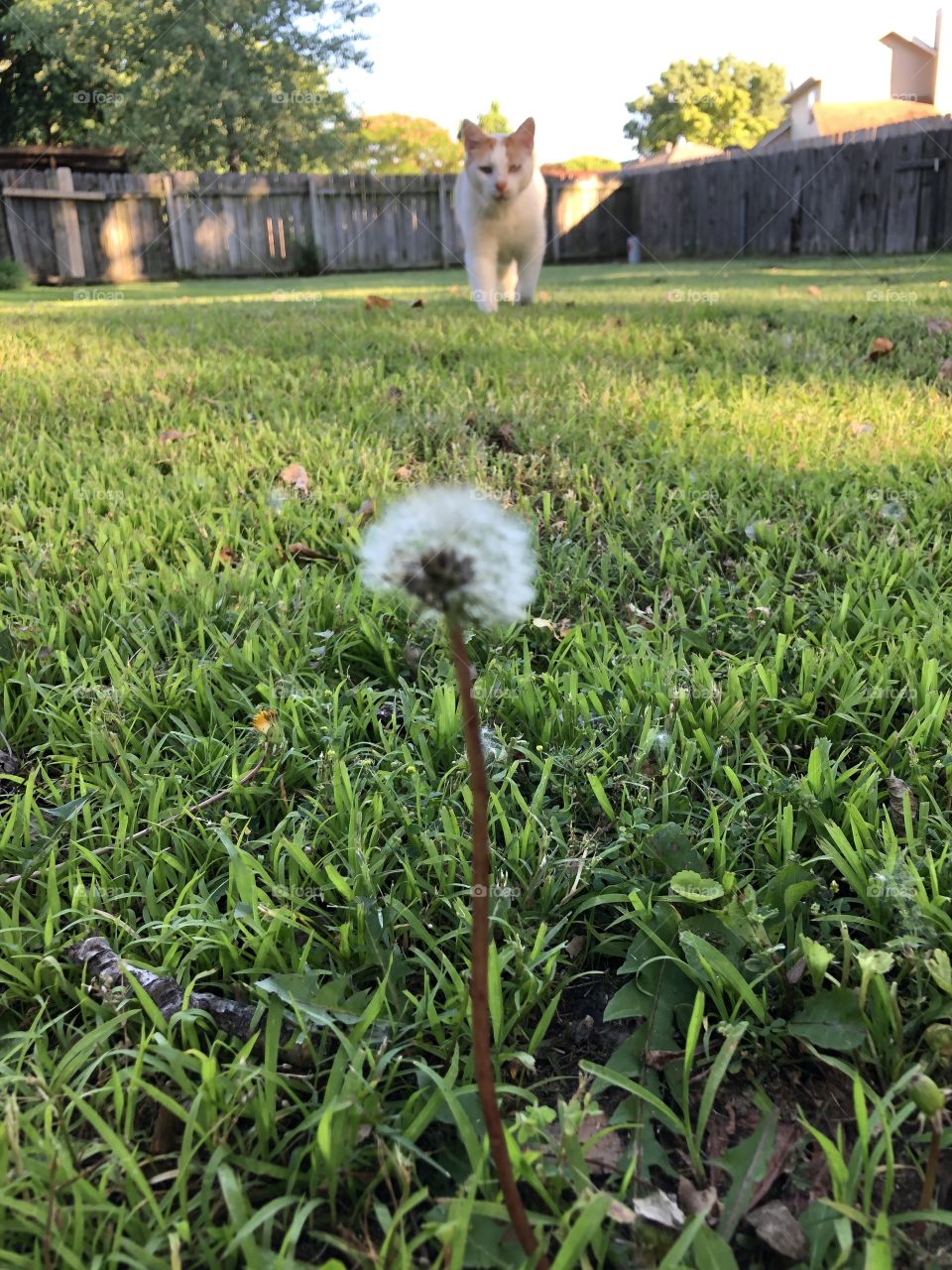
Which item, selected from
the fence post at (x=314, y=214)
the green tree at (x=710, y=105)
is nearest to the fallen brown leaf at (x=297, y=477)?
the fence post at (x=314, y=214)

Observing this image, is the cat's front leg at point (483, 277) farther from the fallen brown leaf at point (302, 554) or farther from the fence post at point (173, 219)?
the fence post at point (173, 219)

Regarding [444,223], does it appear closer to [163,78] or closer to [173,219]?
[173,219]

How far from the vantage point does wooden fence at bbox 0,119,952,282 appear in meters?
12.5

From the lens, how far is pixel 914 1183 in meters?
0.82

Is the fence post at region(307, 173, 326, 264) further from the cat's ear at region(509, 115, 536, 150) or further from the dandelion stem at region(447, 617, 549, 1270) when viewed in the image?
the dandelion stem at region(447, 617, 549, 1270)

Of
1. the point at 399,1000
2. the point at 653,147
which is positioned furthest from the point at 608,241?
the point at 653,147

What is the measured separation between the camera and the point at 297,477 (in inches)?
97.2

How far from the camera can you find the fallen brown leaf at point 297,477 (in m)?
2.42

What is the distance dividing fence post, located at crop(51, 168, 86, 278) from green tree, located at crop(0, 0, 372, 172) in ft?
35.4

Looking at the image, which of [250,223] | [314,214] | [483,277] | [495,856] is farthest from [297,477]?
[314,214]

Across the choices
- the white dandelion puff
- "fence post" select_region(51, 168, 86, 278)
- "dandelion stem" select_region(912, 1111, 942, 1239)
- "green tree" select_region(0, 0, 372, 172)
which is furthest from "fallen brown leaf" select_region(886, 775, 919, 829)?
"green tree" select_region(0, 0, 372, 172)

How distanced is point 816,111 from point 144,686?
3775 cm

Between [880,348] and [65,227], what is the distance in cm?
1313

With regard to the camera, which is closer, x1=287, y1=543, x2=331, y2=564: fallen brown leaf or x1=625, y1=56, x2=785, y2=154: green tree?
x1=287, y1=543, x2=331, y2=564: fallen brown leaf
